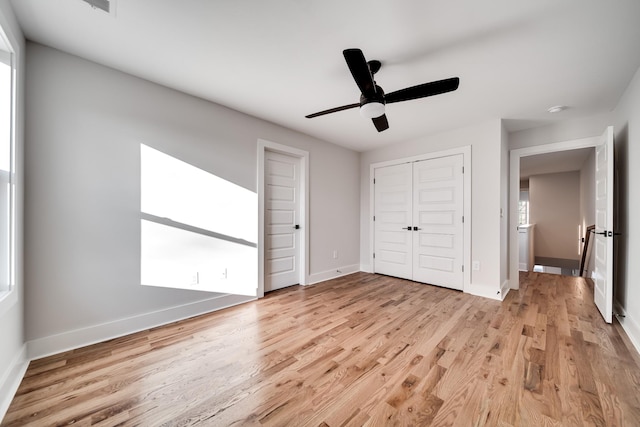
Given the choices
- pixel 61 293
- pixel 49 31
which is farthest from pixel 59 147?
pixel 61 293

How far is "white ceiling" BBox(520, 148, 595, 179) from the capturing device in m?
4.41

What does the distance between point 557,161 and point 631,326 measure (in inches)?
164

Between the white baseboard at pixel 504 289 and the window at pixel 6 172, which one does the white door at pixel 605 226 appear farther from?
the window at pixel 6 172

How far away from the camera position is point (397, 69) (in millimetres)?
2180

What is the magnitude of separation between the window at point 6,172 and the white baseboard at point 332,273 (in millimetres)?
3093

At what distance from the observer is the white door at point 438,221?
3.65 metres

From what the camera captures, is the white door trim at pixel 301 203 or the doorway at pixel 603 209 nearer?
the doorway at pixel 603 209

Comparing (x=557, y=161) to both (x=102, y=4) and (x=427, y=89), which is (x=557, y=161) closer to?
(x=427, y=89)

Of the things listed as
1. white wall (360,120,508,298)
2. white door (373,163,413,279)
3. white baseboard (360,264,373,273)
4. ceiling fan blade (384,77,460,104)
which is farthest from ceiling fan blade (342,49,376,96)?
white baseboard (360,264,373,273)

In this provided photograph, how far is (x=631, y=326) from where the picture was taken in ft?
7.22

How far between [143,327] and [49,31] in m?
2.50

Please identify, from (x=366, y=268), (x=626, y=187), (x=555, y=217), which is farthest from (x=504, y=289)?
(x=555, y=217)

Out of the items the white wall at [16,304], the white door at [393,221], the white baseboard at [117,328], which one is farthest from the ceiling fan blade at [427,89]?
the white baseboard at [117,328]

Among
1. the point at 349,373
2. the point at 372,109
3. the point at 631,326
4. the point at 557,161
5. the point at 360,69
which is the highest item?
the point at 557,161
